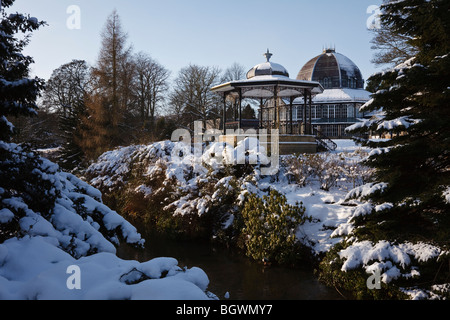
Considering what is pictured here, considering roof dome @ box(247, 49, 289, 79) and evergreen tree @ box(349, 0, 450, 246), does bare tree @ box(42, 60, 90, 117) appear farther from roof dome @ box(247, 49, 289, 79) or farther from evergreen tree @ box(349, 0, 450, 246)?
evergreen tree @ box(349, 0, 450, 246)

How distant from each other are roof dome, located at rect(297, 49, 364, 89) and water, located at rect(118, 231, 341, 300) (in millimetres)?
31463

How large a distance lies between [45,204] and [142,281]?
2293mm

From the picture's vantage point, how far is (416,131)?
6070 mm

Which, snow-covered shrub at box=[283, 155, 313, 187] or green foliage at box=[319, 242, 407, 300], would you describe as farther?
snow-covered shrub at box=[283, 155, 313, 187]

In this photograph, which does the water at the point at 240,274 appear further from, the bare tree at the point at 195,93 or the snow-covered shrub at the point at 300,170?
the bare tree at the point at 195,93

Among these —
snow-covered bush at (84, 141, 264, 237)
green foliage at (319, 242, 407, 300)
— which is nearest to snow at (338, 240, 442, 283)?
green foliage at (319, 242, 407, 300)

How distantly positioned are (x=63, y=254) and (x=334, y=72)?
38911 mm

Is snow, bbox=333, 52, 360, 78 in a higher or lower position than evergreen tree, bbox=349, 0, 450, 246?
higher

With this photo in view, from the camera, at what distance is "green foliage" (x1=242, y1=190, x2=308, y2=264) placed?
10000 mm

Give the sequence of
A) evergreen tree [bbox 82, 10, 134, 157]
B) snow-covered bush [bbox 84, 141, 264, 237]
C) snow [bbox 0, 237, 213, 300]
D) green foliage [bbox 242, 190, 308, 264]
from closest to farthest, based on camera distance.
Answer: snow [bbox 0, 237, 213, 300] → green foliage [bbox 242, 190, 308, 264] → snow-covered bush [bbox 84, 141, 264, 237] → evergreen tree [bbox 82, 10, 134, 157]

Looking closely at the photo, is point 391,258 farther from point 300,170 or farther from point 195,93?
point 195,93

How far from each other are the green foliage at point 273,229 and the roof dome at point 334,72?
31.2 metres

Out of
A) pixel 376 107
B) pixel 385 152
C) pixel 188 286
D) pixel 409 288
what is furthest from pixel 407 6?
pixel 188 286
